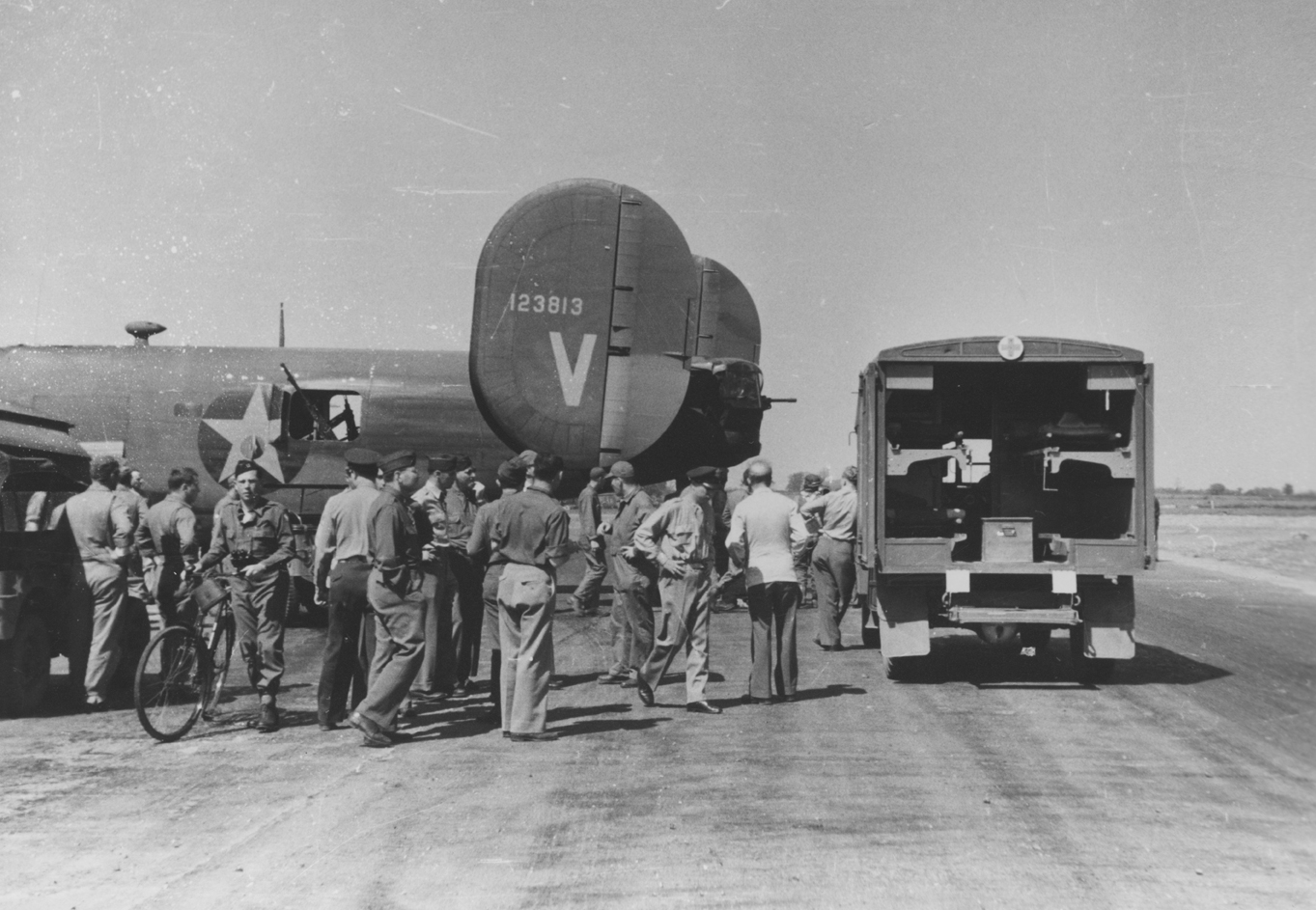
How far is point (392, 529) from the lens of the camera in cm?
752

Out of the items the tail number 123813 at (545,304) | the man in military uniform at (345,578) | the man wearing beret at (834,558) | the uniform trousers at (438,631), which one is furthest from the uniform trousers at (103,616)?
the man wearing beret at (834,558)

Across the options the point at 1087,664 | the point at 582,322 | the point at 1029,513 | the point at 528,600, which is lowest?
the point at 1087,664

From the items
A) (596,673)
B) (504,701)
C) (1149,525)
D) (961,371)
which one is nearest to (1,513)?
(504,701)

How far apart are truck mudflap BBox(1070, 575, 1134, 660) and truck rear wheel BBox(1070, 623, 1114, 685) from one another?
0.36 feet

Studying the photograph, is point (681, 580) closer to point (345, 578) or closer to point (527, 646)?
point (527, 646)

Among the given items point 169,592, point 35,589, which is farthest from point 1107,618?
point 35,589

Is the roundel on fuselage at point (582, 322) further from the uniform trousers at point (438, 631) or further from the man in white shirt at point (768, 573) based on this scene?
the man in white shirt at point (768, 573)

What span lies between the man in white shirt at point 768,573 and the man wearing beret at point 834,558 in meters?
3.12

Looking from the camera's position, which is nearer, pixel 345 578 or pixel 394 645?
pixel 394 645

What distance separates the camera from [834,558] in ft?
40.2

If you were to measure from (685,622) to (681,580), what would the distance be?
12.9 inches

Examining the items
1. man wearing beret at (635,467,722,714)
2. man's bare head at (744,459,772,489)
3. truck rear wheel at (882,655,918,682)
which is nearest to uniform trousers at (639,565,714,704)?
man wearing beret at (635,467,722,714)

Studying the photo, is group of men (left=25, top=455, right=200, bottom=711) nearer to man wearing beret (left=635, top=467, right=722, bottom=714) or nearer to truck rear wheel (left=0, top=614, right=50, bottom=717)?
truck rear wheel (left=0, top=614, right=50, bottom=717)

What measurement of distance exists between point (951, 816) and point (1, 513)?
709 cm
